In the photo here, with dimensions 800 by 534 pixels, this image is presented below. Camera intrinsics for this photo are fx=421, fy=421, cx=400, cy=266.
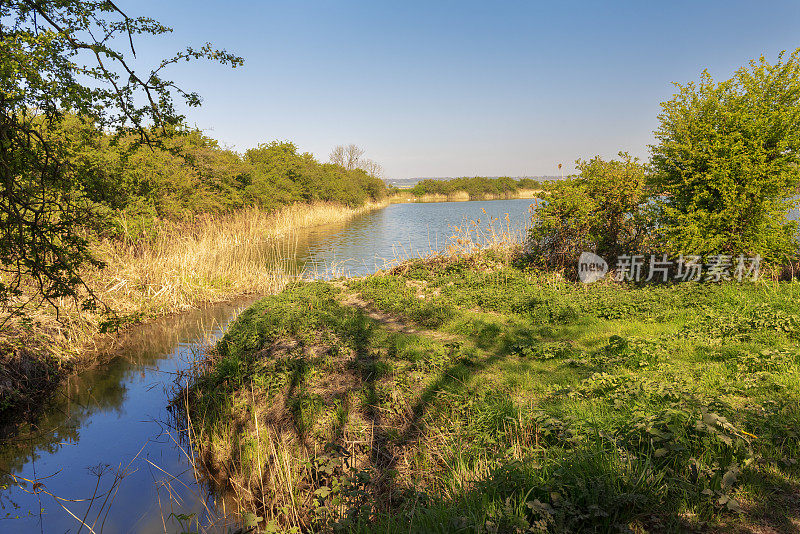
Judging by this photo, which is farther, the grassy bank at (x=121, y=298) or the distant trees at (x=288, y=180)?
the distant trees at (x=288, y=180)

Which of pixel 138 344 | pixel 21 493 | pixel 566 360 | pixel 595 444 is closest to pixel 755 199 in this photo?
pixel 566 360

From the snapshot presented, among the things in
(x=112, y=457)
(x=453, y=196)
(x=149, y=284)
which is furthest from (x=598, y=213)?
(x=453, y=196)

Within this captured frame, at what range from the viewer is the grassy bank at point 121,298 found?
6938 mm

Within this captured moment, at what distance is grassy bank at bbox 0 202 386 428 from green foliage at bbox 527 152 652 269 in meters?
8.18

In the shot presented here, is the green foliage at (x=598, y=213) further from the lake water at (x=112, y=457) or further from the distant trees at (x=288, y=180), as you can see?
the distant trees at (x=288, y=180)

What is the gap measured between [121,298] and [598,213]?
11.8 m

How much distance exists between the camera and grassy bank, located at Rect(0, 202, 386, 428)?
6.94 metres

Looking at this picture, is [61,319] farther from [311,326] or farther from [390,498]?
[390,498]

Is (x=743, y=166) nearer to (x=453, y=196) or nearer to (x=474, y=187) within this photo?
(x=453, y=196)

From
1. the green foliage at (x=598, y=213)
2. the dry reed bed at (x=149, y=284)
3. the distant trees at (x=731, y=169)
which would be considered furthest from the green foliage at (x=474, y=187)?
the distant trees at (x=731, y=169)

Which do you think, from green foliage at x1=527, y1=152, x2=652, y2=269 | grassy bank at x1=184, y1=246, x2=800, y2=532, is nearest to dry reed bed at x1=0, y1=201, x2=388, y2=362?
grassy bank at x1=184, y1=246, x2=800, y2=532

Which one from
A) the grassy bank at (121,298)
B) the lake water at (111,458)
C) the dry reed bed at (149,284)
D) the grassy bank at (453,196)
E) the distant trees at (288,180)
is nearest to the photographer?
the lake water at (111,458)

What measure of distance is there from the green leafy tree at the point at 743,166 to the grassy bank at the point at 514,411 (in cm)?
108

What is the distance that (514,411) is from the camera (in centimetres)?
436
